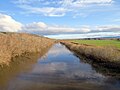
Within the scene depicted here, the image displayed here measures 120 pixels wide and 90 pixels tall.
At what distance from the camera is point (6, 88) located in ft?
61.5

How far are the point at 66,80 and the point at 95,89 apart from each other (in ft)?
12.3

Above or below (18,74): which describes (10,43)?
above

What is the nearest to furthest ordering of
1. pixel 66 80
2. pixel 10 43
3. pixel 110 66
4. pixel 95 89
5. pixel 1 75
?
pixel 95 89 < pixel 66 80 < pixel 1 75 < pixel 110 66 < pixel 10 43

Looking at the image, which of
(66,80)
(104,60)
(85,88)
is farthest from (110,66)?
(85,88)

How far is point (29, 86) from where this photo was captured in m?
19.0

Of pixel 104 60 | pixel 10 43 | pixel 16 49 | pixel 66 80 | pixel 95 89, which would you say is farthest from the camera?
pixel 16 49

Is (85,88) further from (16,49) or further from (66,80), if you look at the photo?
(16,49)

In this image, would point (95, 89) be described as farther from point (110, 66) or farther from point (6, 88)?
point (110, 66)

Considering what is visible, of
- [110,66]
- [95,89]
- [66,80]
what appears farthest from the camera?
[110,66]

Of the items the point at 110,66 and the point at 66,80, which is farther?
the point at 110,66

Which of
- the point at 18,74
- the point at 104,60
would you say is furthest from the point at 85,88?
the point at 104,60

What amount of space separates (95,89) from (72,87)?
1.57 metres

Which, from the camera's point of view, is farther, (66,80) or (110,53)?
(110,53)

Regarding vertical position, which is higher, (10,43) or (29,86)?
(10,43)
